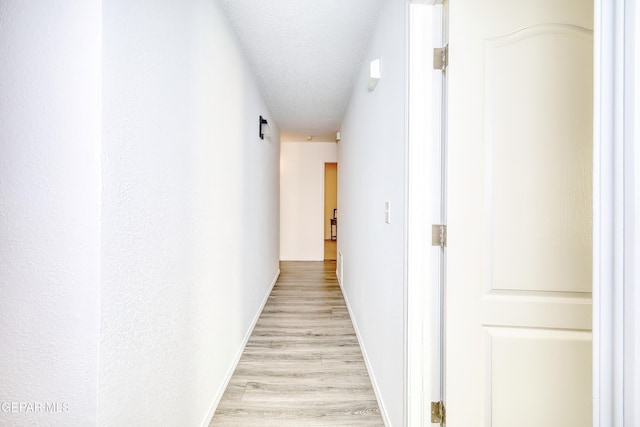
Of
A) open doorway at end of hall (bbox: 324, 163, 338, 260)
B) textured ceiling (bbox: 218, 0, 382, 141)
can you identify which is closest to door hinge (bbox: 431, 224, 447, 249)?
textured ceiling (bbox: 218, 0, 382, 141)

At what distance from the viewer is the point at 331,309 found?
10.5 feet

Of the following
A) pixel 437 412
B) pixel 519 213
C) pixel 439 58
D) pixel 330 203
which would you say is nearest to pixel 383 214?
pixel 519 213

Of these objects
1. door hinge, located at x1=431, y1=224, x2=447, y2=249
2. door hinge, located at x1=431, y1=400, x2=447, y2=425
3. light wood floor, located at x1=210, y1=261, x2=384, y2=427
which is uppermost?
door hinge, located at x1=431, y1=224, x2=447, y2=249

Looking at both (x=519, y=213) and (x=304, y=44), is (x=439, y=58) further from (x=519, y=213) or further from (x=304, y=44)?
(x=304, y=44)

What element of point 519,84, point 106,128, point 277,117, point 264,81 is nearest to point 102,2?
point 106,128

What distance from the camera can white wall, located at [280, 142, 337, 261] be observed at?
5746 millimetres

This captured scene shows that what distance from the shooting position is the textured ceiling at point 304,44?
1736 mm

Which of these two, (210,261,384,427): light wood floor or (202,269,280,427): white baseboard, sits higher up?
(202,269,280,427): white baseboard

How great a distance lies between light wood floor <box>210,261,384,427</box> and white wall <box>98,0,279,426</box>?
182 mm

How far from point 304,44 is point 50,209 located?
1.99 m

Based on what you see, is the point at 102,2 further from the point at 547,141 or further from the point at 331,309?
the point at 331,309
